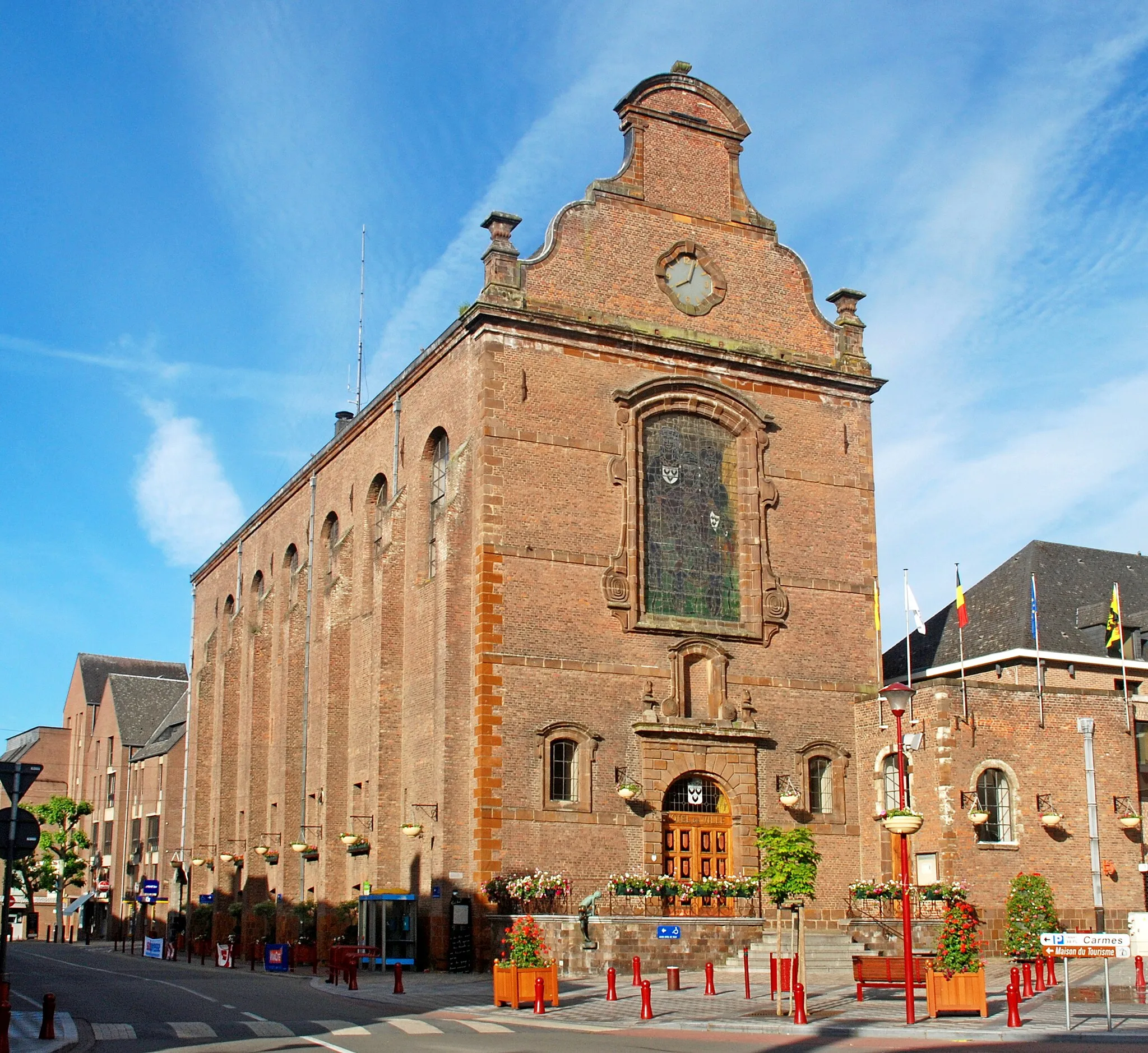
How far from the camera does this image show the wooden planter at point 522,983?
23672 mm

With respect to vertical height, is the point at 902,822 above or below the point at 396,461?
below

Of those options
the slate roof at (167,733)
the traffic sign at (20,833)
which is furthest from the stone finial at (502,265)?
the slate roof at (167,733)

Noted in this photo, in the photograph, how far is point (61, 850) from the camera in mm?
Answer: 75875

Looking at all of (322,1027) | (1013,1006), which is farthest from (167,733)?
(1013,1006)

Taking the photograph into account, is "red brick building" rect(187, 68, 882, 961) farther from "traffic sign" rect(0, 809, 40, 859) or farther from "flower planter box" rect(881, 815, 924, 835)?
"traffic sign" rect(0, 809, 40, 859)

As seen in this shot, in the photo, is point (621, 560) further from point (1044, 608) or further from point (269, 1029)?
point (269, 1029)

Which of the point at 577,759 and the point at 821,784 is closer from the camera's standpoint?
the point at 577,759

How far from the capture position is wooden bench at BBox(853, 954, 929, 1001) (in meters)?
23.4

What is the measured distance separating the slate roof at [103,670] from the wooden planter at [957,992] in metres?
79.5

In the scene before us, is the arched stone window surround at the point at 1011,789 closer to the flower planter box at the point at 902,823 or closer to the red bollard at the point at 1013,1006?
the flower planter box at the point at 902,823

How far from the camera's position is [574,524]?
1378 inches

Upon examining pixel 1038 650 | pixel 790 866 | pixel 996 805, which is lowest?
pixel 790 866

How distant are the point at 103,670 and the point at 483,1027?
80128 mm

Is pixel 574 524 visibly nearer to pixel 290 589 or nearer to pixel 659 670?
pixel 659 670
